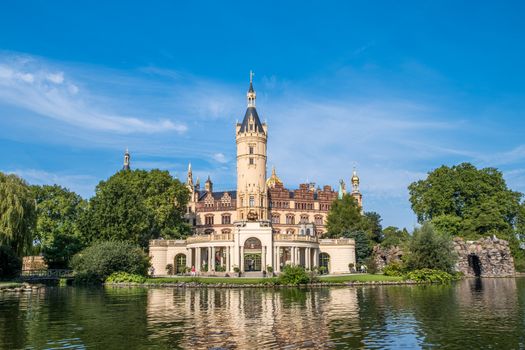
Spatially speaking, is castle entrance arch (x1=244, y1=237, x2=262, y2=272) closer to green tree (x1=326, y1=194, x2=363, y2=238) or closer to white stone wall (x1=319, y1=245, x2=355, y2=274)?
white stone wall (x1=319, y1=245, x2=355, y2=274)

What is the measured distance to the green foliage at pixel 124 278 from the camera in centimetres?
4988

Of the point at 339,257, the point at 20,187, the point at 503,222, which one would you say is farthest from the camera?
the point at 503,222

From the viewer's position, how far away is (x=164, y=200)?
77062 millimetres

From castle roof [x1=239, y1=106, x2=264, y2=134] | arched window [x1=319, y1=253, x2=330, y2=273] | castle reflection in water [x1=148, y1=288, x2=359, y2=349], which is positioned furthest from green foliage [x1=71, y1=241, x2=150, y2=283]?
castle roof [x1=239, y1=106, x2=264, y2=134]

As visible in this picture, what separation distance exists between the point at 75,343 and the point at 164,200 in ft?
194

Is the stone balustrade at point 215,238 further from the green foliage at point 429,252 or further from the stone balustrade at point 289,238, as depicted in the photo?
the green foliage at point 429,252

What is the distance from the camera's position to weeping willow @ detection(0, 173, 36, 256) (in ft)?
145

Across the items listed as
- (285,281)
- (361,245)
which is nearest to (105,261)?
(285,281)

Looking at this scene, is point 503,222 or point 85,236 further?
point 503,222

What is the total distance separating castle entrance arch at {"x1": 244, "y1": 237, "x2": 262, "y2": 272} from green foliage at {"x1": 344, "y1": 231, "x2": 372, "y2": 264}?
16885mm

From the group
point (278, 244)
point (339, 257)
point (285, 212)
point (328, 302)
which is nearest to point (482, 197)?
point (339, 257)

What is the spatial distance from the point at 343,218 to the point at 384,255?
9.20m

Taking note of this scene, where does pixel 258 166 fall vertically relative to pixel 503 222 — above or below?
above

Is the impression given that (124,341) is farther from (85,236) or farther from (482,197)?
(482,197)
